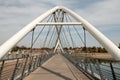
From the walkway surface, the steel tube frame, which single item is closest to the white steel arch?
the steel tube frame

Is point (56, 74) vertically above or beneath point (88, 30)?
beneath

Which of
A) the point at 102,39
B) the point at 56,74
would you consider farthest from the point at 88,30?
the point at 56,74

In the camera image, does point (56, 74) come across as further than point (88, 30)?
No

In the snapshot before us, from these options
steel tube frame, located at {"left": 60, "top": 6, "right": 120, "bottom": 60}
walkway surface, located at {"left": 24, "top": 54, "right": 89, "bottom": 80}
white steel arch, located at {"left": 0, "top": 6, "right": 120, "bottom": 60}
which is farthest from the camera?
steel tube frame, located at {"left": 60, "top": 6, "right": 120, "bottom": 60}

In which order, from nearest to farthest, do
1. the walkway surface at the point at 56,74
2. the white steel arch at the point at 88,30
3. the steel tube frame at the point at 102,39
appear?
the walkway surface at the point at 56,74, the white steel arch at the point at 88,30, the steel tube frame at the point at 102,39

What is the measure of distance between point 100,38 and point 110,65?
8268 mm

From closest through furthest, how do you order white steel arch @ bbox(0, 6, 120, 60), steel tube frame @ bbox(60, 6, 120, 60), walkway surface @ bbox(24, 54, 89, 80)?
walkway surface @ bbox(24, 54, 89, 80) < white steel arch @ bbox(0, 6, 120, 60) < steel tube frame @ bbox(60, 6, 120, 60)

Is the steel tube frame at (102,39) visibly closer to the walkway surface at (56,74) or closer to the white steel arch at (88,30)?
the white steel arch at (88,30)

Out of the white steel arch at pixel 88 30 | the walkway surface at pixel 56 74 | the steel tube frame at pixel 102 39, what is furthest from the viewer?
the steel tube frame at pixel 102 39

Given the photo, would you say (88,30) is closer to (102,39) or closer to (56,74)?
(102,39)

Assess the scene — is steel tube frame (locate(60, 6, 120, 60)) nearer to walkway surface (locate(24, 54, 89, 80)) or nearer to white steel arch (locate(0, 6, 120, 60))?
white steel arch (locate(0, 6, 120, 60))

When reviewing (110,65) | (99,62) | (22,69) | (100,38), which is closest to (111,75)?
(110,65)

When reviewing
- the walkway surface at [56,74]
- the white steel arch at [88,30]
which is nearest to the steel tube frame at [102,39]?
the white steel arch at [88,30]

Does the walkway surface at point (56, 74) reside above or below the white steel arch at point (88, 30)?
Result: below
